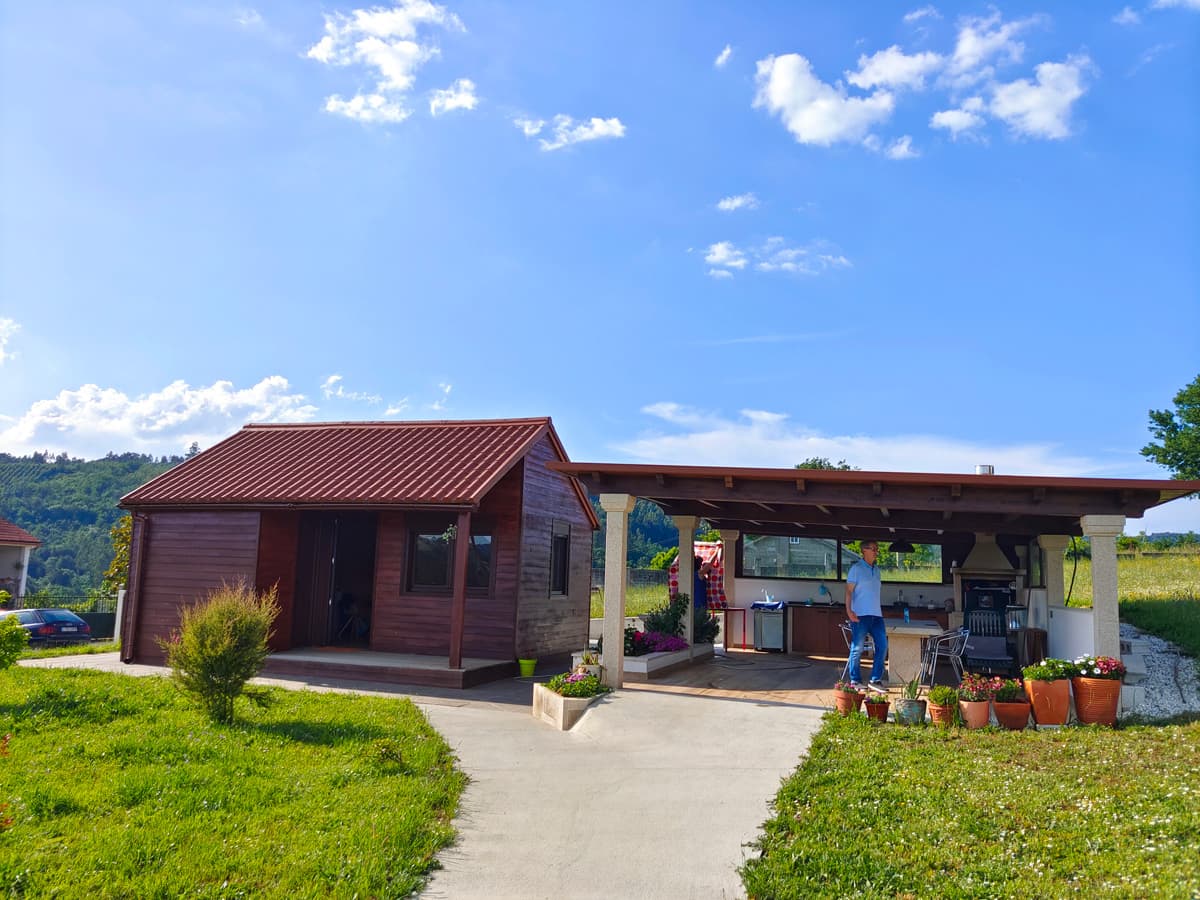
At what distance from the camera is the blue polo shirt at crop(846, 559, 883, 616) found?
9.26 m

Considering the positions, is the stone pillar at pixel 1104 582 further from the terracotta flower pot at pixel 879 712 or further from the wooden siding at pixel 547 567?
the wooden siding at pixel 547 567

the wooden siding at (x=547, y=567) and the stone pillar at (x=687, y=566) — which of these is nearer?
the stone pillar at (x=687, y=566)

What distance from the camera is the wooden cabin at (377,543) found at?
44.2 ft

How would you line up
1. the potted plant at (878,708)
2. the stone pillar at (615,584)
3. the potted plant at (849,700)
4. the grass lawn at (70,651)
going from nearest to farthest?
the potted plant at (878,708) < the potted plant at (849,700) < the stone pillar at (615,584) < the grass lawn at (70,651)

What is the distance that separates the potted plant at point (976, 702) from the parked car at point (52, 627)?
20.4 meters

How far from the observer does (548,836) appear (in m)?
5.45

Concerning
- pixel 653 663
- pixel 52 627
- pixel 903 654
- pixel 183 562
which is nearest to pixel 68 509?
pixel 52 627

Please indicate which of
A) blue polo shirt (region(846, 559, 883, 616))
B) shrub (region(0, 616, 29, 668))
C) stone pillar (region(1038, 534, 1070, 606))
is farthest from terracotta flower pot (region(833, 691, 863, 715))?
Answer: shrub (region(0, 616, 29, 668))

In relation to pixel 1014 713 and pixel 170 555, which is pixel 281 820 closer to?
pixel 1014 713

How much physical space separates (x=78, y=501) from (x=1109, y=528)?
223ft

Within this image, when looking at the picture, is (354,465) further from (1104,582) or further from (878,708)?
(1104,582)

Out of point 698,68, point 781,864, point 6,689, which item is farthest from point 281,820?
point 698,68

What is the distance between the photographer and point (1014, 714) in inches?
312

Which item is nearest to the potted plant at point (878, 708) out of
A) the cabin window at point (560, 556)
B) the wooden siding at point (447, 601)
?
the wooden siding at point (447, 601)
